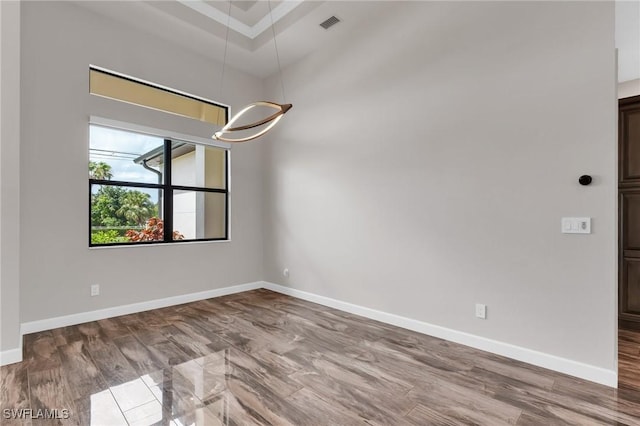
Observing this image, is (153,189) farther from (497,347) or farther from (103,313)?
(497,347)

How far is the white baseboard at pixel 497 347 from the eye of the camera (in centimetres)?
216

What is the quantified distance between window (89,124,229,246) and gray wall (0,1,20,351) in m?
0.99

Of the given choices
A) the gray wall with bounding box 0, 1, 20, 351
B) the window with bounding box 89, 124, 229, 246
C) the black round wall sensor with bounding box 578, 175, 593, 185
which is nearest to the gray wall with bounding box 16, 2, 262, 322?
the window with bounding box 89, 124, 229, 246

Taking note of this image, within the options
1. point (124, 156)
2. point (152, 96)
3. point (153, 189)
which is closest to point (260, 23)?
point (152, 96)

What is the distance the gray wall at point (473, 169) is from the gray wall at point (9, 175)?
9.64 feet

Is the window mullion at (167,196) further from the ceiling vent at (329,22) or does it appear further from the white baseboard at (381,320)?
the ceiling vent at (329,22)

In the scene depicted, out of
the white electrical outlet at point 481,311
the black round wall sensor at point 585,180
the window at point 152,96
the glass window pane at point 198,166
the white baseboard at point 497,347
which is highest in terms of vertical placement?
the window at point 152,96

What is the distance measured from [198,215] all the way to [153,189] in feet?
2.33

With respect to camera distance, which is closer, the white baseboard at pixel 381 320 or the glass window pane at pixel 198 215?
the white baseboard at pixel 381 320

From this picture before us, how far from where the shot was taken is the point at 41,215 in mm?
3049

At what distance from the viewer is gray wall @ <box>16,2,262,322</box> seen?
9.84 ft

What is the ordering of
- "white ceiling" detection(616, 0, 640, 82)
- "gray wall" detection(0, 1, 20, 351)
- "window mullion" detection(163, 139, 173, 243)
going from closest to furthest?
"gray wall" detection(0, 1, 20, 351) < "white ceiling" detection(616, 0, 640, 82) < "window mullion" detection(163, 139, 173, 243)

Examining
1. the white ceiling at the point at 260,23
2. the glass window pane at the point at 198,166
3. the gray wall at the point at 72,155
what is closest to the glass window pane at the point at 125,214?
the gray wall at the point at 72,155

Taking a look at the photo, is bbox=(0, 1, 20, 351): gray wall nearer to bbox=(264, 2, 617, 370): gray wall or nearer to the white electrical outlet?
bbox=(264, 2, 617, 370): gray wall
